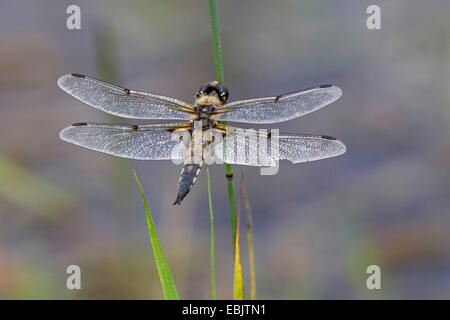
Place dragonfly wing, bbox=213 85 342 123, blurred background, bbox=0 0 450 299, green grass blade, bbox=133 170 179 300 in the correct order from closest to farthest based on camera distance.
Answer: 1. green grass blade, bbox=133 170 179 300
2. dragonfly wing, bbox=213 85 342 123
3. blurred background, bbox=0 0 450 299

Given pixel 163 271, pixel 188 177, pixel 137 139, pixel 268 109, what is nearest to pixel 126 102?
pixel 137 139

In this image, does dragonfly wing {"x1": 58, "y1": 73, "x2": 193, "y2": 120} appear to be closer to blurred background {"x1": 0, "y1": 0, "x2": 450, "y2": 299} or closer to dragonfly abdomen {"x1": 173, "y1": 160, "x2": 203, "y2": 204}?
dragonfly abdomen {"x1": 173, "y1": 160, "x2": 203, "y2": 204}

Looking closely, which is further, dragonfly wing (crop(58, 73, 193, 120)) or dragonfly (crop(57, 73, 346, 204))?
dragonfly wing (crop(58, 73, 193, 120))

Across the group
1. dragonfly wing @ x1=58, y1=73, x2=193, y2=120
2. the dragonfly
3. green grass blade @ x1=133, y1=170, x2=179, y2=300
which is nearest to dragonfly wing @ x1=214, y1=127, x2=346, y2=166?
the dragonfly

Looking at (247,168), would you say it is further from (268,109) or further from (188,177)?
(188,177)

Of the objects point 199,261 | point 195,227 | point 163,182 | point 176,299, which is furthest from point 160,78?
point 176,299

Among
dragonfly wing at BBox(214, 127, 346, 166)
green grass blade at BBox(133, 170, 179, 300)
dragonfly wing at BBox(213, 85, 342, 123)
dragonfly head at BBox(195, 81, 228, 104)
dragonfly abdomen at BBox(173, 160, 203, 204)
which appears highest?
dragonfly head at BBox(195, 81, 228, 104)

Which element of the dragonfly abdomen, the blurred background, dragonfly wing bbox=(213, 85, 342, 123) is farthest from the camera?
the blurred background

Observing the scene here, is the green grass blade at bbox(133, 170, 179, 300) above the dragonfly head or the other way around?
the other way around
